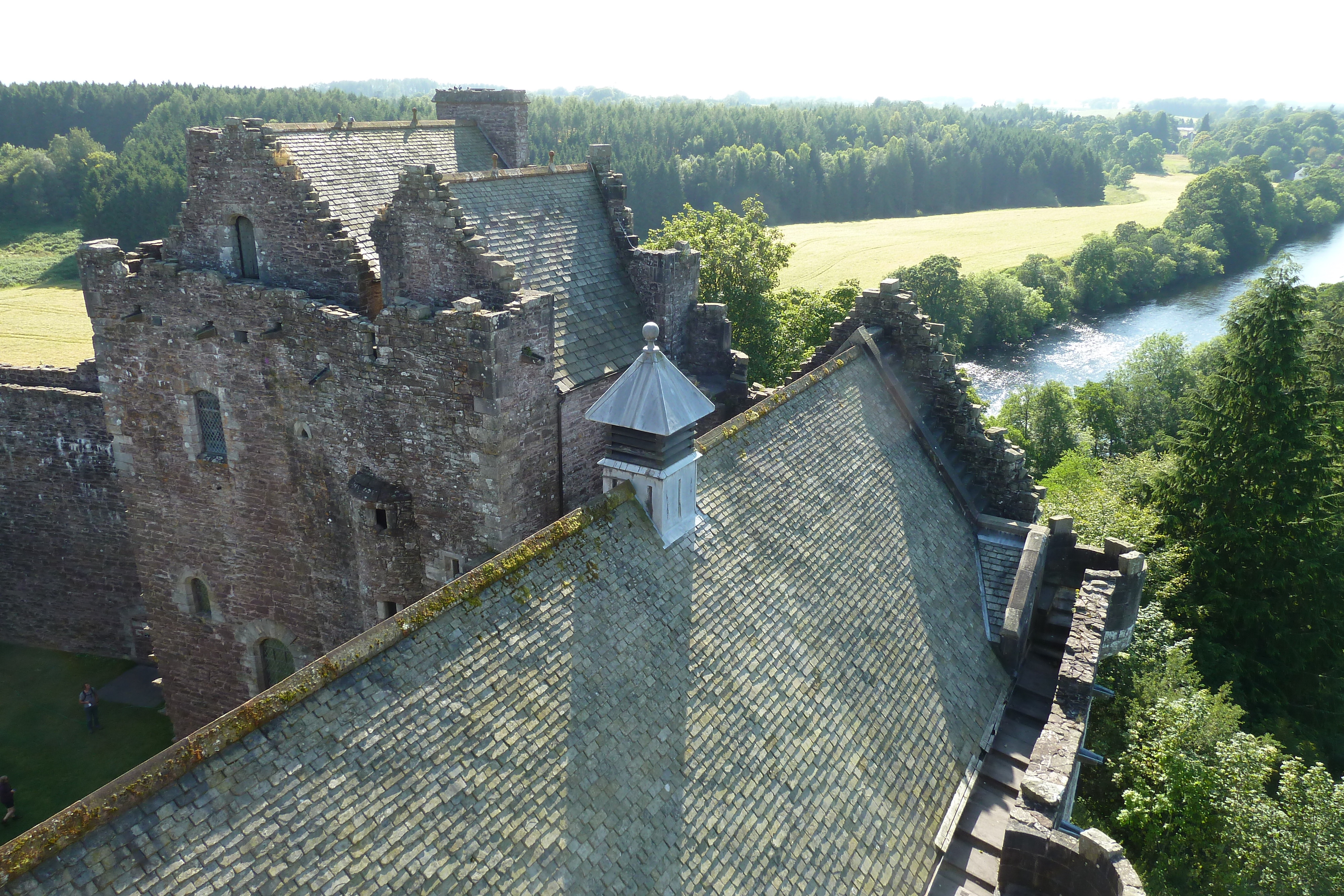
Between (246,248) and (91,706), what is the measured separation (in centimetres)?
1329

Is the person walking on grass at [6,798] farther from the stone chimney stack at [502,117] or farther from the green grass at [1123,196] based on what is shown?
the green grass at [1123,196]

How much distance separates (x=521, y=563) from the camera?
1150cm

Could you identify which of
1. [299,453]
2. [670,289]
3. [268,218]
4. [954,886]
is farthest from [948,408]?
[268,218]

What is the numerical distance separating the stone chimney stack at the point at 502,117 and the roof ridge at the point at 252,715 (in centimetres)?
1675

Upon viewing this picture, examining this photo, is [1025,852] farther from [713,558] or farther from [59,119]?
[59,119]

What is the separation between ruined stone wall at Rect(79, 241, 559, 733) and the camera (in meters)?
16.0

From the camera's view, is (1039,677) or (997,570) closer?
(1039,677)

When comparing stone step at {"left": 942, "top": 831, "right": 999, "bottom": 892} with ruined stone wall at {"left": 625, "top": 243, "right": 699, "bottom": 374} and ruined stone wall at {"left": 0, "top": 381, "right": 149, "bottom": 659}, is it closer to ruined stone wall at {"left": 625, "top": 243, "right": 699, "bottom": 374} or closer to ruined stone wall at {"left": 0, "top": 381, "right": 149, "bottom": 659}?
ruined stone wall at {"left": 625, "top": 243, "right": 699, "bottom": 374}

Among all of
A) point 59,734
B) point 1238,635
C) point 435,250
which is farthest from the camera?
point 1238,635

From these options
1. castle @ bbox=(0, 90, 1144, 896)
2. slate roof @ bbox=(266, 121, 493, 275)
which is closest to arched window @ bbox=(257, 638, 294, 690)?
castle @ bbox=(0, 90, 1144, 896)

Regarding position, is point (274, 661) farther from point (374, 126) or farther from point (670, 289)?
point (374, 126)

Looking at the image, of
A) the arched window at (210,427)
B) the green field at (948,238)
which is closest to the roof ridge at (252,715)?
the arched window at (210,427)

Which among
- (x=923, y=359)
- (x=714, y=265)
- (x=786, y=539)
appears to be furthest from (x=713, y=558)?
(x=714, y=265)

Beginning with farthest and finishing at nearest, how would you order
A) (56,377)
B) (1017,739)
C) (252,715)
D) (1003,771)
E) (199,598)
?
(56,377), (199,598), (1017,739), (1003,771), (252,715)
